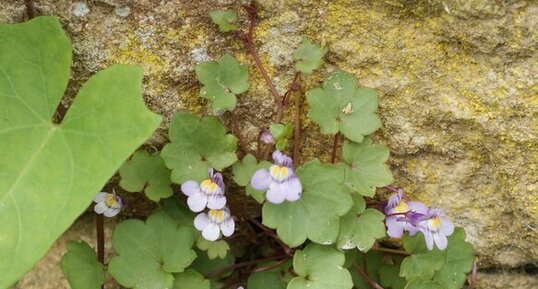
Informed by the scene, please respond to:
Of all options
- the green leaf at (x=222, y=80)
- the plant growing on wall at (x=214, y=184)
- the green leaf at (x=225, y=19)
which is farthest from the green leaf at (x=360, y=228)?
the green leaf at (x=225, y=19)

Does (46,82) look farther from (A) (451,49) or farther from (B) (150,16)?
(A) (451,49)

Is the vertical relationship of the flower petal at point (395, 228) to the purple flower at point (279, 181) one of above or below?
below

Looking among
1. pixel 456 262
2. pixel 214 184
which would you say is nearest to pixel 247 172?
pixel 214 184

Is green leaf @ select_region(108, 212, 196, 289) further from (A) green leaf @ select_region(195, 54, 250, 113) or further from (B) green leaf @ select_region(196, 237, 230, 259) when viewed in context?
(A) green leaf @ select_region(195, 54, 250, 113)

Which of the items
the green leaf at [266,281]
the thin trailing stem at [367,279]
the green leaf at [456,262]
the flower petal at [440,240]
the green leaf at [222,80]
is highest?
the green leaf at [222,80]

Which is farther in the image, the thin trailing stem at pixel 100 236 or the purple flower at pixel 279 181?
the thin trailing stem at pixel 100 236

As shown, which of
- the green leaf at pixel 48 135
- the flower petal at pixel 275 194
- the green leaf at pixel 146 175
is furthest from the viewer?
the green leaf at pixel 146 175

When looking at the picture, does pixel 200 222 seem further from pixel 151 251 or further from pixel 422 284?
pixel 422 284

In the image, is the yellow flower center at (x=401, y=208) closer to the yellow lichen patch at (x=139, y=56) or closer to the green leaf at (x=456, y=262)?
the green leaf at (x=456, y=262)
